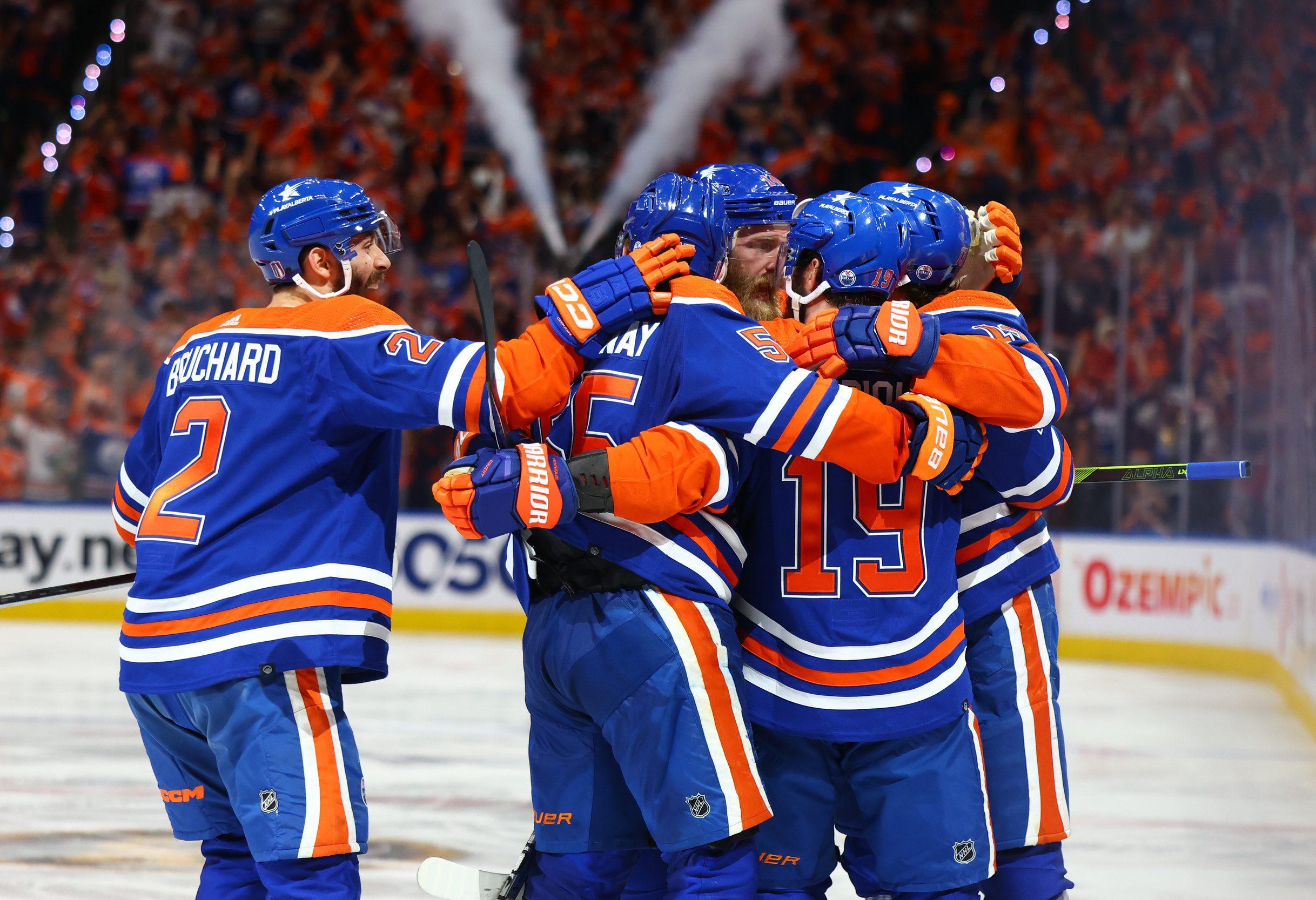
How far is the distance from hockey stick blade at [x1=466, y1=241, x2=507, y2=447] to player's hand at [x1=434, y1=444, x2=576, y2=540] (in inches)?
2.5

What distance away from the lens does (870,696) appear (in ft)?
7.66

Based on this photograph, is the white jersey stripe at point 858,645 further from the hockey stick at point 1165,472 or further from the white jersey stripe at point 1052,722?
the hockey stick at point 1165,472

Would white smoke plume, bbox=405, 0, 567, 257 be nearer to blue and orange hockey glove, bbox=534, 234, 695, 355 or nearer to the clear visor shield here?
the clear visor shield

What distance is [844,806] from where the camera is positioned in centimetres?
249

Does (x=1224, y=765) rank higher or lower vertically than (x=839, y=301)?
lower

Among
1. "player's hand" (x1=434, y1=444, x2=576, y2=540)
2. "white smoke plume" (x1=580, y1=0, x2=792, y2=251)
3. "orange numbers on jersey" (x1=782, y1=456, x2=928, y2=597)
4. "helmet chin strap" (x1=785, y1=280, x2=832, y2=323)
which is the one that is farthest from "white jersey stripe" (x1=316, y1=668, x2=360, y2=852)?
"white smoke plume" (x1=580, y1=0, x2=792, y2=251)

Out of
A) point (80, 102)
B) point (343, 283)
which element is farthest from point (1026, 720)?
point (80, 102)

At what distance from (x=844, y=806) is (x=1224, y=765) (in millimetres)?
3481

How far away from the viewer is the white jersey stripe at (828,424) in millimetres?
2236

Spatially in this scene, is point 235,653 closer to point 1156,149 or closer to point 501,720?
point 501,720

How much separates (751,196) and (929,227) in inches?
14.2

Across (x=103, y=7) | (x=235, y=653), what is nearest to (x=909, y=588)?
(x=235, y=653)

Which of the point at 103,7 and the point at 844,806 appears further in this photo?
the point at 103,7

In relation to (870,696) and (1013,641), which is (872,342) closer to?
(870,696)
